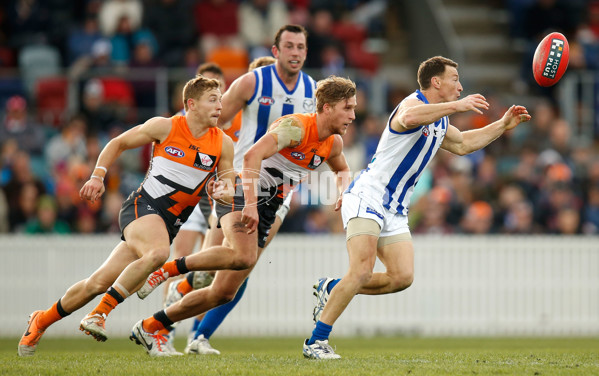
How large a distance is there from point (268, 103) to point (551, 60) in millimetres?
2818

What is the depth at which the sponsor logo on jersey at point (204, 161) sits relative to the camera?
333 inches

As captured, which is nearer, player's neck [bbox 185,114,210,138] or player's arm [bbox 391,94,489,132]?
player's arm [bbox 391,94,489,132]

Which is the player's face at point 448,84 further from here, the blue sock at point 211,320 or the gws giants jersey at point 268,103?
the blue sock at point 211,320

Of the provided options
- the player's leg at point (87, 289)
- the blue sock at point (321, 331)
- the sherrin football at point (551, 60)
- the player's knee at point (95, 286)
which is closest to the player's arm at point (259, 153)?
the blue sock at point (321, 331)

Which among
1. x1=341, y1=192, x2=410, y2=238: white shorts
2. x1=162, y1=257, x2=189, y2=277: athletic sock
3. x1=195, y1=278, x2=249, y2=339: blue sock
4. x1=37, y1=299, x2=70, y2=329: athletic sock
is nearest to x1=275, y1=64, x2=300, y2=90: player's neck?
x1=341, y1=192, x2=410, y2=238: white shorts

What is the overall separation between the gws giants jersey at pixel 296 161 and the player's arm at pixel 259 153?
0.39ft

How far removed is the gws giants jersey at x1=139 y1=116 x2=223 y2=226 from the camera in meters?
8.44

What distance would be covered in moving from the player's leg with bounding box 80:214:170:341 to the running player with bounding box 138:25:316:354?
4.79ft

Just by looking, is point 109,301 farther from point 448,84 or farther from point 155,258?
point 448,84

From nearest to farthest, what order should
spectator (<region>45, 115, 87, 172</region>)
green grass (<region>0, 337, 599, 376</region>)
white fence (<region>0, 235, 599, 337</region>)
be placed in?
green grass (<region>0, 337, 599, 376</region>) → white fence (<region>0, 235, 599, 337</region>) → spectator (<region>45, 115, 87, 172</region>)

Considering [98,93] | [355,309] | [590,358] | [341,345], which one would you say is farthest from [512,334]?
[98,93]

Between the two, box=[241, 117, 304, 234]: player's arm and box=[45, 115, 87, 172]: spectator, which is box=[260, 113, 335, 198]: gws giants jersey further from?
box=[45, 115, 87, 172]: spectator

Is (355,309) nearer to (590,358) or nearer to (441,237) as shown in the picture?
(441,237)

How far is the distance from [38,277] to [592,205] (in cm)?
887
